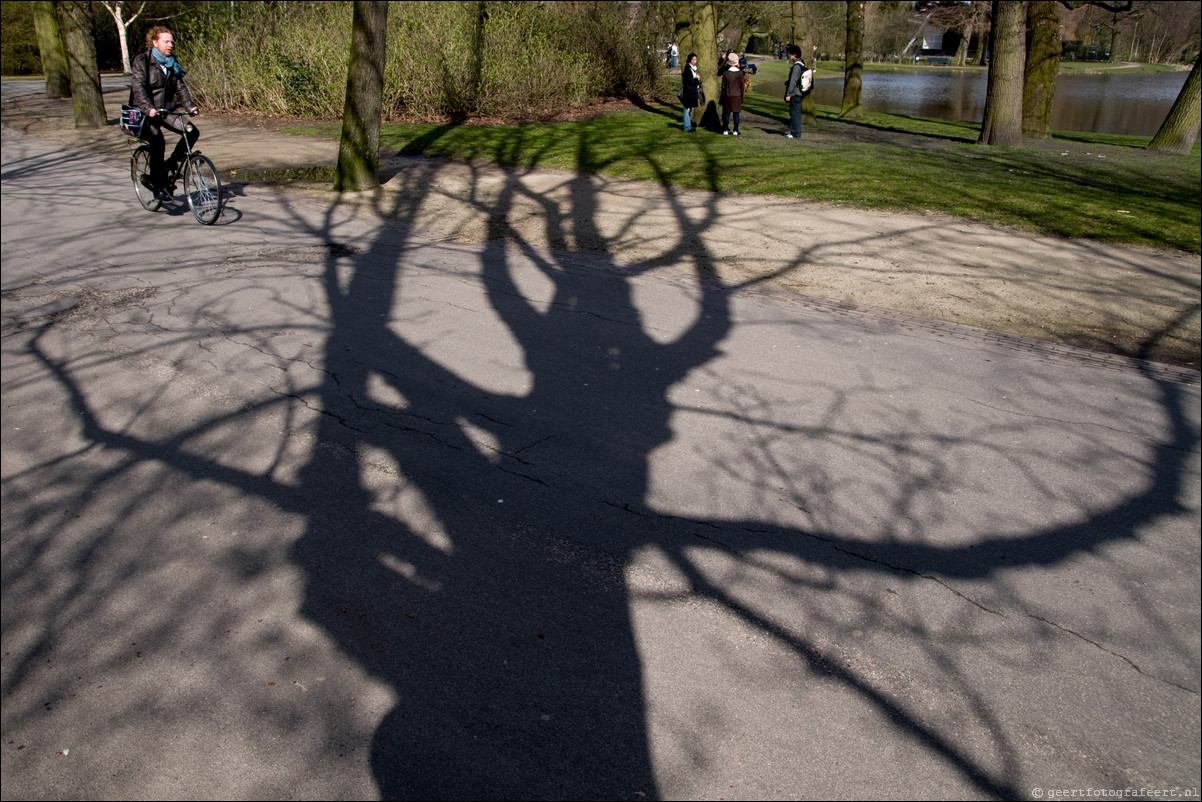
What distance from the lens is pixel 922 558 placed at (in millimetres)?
4289

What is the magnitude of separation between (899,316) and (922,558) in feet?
12.9

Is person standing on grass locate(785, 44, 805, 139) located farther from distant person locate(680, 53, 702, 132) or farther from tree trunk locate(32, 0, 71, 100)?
tree trunk locate(32, 0, 71, 100)

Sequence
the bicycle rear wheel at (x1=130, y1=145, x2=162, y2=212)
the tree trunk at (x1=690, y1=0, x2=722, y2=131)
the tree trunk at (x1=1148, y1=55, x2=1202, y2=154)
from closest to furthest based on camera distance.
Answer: the bicycle rear wheel at (x1=130, y1=145, x2=162, y2=212) < the tree trunk at (x1=1148, y1=55, x2=1202, y2=154) < the tree trunk at (x1=690, y1=0, x2=722, y2=131)

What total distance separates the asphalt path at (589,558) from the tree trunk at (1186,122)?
1605 centimetres

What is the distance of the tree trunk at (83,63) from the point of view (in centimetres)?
1992

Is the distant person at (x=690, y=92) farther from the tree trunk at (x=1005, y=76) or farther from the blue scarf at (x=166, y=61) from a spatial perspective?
the blue scarf at (x=166, y=61)

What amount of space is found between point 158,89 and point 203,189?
1.24m

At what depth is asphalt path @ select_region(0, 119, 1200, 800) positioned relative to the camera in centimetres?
323

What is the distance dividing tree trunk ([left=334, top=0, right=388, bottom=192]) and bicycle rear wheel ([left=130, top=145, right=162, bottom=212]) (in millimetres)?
2504

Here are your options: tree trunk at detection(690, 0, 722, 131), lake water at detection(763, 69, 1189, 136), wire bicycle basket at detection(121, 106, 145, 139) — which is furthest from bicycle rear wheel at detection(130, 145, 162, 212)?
lake water at detection(763, 69, 1189, 136)

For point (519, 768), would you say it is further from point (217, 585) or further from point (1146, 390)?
point (1146, 390)

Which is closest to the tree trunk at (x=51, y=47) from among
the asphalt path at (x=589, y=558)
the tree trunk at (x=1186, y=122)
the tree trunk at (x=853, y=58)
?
the asphalt path at (x=589, y=558)

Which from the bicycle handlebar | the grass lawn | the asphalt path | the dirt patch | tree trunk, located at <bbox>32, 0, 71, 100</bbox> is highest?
tree trunk, located at <bbox>32, 0, 71, 100</bbox>

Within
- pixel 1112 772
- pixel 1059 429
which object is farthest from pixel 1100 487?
pixel 1112 772
